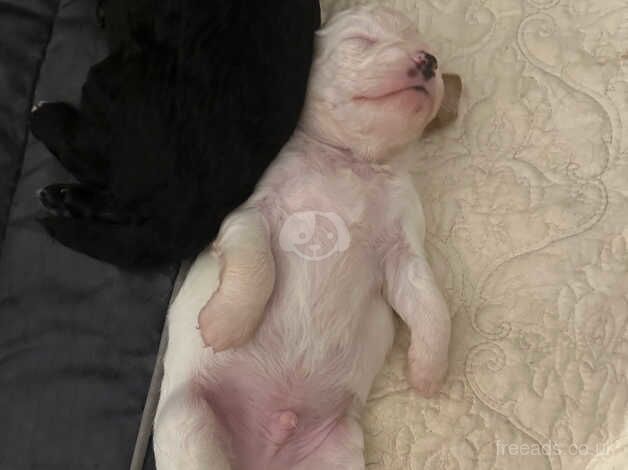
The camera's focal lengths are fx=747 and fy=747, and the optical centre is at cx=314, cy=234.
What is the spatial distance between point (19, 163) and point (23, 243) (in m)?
0.18

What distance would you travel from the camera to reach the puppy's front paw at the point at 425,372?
4.00ft

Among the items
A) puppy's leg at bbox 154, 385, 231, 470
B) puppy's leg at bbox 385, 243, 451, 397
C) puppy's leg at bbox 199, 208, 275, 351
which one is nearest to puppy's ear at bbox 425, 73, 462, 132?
puppy's leg at bbox 385, 243, 451, 397

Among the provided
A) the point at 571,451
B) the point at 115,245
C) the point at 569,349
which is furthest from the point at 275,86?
the point at 571,451

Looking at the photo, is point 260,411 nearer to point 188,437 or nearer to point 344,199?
point 188,437

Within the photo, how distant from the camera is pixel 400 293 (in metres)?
1.28

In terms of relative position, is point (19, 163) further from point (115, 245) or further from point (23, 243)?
point (115, 245)

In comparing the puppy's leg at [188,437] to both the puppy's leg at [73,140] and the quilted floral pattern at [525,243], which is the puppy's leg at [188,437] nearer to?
the quilted floral pattern at [525,243]

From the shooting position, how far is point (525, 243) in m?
1.33

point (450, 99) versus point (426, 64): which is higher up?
point (426, 64)

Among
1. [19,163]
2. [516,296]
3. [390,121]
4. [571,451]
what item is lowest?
[571,451]

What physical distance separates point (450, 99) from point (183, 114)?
519 mm

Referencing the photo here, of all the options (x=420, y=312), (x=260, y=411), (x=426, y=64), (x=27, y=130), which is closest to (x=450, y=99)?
(x=426, y=64)

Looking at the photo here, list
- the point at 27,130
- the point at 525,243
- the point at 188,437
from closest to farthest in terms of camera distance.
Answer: the point at 188,437, the point at 525,243, the point at 27,130
